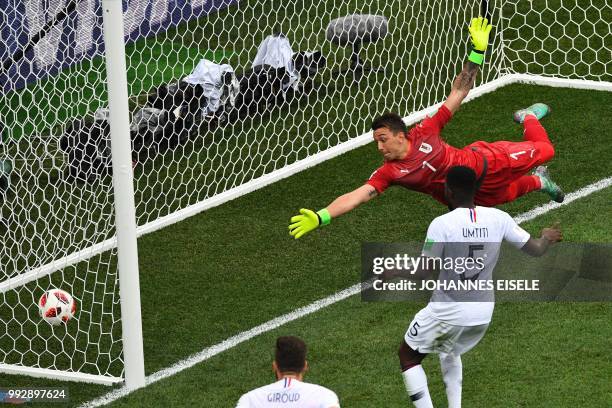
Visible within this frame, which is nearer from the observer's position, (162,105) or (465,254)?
(465,254)

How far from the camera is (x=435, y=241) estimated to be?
26.3 ft

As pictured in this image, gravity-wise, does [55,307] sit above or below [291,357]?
below

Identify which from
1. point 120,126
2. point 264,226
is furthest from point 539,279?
point 120,126

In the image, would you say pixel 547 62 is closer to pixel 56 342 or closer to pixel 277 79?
pixel 277 79

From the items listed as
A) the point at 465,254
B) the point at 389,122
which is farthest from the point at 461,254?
the point at 389,122

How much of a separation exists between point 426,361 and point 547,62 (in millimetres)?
6162

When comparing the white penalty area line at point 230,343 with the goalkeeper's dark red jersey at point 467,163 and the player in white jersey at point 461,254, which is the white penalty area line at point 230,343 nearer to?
the goalkeeper's dark red jersey at point 467,163

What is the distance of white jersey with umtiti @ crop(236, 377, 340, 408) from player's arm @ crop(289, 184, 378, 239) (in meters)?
2.31

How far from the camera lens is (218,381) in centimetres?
945

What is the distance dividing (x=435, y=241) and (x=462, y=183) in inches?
14.3

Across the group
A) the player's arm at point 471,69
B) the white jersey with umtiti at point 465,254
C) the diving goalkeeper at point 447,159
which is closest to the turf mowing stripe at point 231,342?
the diving goalkeeper at point 447,159

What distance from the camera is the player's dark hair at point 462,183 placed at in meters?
8.05

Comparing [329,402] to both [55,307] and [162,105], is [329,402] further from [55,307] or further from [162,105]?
[162,105]

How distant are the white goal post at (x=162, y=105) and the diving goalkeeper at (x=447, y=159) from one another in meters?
1.51
